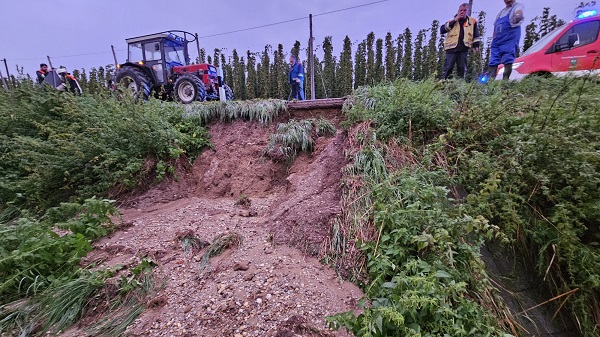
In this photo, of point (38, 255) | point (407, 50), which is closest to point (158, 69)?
point (38, 255)

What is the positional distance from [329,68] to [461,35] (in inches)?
499

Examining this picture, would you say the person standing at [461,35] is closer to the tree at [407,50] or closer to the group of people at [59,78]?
the group of people at [59,78]

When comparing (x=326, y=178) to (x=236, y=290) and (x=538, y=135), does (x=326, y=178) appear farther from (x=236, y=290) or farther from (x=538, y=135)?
(x=538, y=135)

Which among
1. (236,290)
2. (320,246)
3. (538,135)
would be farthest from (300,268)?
(538,135)

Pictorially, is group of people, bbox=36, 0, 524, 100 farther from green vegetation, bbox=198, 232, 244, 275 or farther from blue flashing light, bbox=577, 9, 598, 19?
green vegetation, bbox=198, 232, 244, 275

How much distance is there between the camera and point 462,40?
15.9 feet

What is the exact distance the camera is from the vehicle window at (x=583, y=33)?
557 centimetres

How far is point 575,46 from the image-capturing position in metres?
5.71

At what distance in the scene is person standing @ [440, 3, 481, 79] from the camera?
15.8ft

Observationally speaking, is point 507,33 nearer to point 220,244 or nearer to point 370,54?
point 220,244

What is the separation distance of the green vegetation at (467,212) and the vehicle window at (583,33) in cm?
433

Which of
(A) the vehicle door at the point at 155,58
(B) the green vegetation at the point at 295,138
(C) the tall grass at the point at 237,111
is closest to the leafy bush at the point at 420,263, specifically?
(B) the green vegetation at the point at 295,138

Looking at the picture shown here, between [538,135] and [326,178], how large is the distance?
1844 millimetres

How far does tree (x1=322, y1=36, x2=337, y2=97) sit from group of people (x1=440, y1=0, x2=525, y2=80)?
1190 cm
